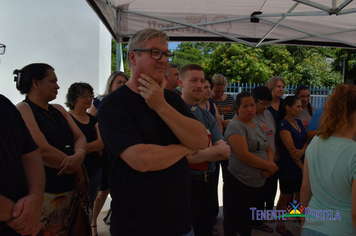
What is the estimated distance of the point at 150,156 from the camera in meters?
1.35

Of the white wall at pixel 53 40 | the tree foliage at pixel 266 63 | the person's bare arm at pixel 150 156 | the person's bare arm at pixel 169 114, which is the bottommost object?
the person's bare arm at pixel 150 156

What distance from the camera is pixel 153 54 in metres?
1.49

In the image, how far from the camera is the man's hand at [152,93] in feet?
4.58

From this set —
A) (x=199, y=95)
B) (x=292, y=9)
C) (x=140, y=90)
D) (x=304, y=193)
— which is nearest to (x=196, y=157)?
(x=199, y=95)

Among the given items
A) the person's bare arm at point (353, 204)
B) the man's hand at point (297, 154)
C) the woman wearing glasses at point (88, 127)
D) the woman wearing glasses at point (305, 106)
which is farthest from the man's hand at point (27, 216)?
the woman wearing glasses at point (305, 106)

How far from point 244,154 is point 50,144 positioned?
6.28ft

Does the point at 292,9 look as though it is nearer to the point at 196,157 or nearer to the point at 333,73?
the point at 196,157

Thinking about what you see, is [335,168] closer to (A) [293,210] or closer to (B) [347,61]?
(A) [293,210]

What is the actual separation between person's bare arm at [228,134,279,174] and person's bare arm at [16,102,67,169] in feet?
5.71

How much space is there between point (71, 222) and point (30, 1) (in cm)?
517

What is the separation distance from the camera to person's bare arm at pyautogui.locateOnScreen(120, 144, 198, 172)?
4.38 ft

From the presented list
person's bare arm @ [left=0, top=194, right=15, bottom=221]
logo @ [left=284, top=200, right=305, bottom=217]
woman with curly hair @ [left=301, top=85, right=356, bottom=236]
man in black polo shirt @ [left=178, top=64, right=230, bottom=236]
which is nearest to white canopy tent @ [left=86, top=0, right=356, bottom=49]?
man in black polo shirt @ [left=178, top=64, right=230, bottom=236]

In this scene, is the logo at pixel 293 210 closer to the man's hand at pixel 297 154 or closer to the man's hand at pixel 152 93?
the man's hand at pixel 297 154

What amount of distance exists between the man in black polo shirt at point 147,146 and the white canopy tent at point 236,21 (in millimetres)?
3283
